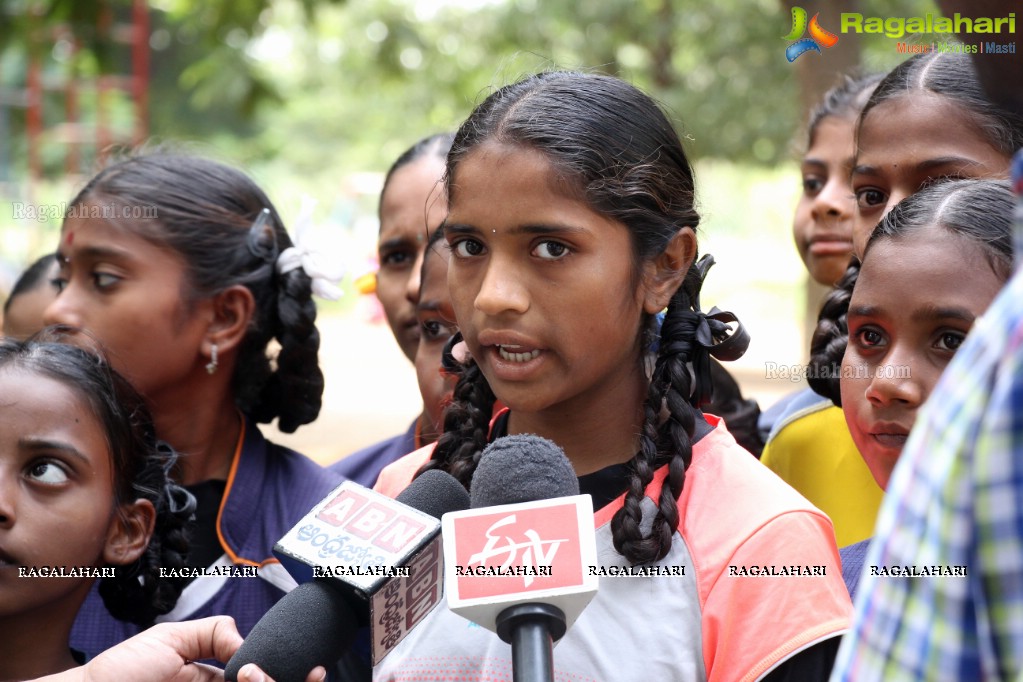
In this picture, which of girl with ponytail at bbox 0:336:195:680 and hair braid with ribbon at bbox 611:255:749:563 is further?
girl with ponytail at bbox 0:336:195:680

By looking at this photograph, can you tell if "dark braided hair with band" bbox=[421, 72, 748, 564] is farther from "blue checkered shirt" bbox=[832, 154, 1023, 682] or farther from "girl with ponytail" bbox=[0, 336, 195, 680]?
"blue checkered shirt" bbox=[832, 154, 1023, 682]

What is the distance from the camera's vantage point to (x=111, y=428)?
248 cm

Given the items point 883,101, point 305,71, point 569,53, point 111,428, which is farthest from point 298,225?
point 305,71

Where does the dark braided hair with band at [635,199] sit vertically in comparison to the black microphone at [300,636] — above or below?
above

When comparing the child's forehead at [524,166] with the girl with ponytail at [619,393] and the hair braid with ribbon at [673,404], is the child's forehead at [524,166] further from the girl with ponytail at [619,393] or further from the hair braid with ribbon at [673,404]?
the hair braid with ribbon at [673,404]

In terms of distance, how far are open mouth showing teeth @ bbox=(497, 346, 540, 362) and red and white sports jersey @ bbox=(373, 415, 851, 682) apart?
31 cm

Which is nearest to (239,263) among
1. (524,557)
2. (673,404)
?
(673,404)

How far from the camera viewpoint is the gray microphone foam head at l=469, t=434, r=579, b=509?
157 cm

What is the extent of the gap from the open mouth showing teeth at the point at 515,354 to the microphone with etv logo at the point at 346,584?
1.52 feet

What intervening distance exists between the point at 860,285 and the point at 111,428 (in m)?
1.61

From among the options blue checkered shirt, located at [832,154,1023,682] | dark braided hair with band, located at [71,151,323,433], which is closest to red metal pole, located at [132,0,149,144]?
dark braided hair with band, located at [71,151,323,433]

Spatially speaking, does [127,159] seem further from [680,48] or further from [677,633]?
[680,48]

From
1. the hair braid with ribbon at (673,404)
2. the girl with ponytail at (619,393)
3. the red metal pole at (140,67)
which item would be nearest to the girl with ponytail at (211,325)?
the girl with ponytail at (619,393)

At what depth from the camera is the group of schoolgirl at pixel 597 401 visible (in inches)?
74.9
